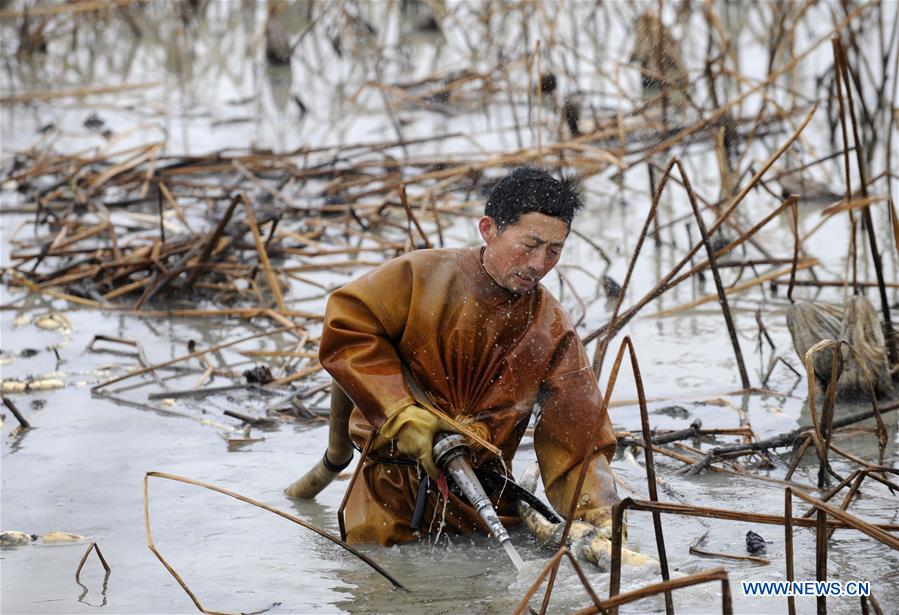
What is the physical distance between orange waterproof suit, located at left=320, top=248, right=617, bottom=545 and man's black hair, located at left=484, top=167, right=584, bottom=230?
168 mm

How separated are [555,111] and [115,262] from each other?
10.3ft

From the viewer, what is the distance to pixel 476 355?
10.7ft

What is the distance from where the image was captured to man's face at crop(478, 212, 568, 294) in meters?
3.13

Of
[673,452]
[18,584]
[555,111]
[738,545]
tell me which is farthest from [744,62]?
[18,584]

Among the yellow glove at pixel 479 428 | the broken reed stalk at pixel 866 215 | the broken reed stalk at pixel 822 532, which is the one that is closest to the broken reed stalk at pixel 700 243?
the broken reed stalk at pixel 866 215

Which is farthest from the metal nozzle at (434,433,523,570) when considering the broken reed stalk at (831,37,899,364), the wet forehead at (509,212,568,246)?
the broken reed stalk at (831,37,899,364)

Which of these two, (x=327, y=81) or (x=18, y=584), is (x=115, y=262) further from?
(x=327, y=81)

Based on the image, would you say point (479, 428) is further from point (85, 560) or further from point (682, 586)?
point (682, 586)

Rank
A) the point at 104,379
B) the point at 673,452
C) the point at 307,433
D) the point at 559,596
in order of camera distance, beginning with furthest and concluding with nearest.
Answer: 1. the point at 104,379
2. the point at 307,433
3. the point at 673,452
4. the point at 559,596

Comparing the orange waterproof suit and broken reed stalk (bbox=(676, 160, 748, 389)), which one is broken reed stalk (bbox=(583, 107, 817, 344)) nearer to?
broken reed stalk (bbox=(676, 160, 748, 389))

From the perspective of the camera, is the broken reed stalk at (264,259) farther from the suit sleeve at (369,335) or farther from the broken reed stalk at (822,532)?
the broken reed stalk at (822,532)

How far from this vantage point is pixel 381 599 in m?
2.96

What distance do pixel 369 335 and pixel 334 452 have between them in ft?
1.63

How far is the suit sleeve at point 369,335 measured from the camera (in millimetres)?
3137
